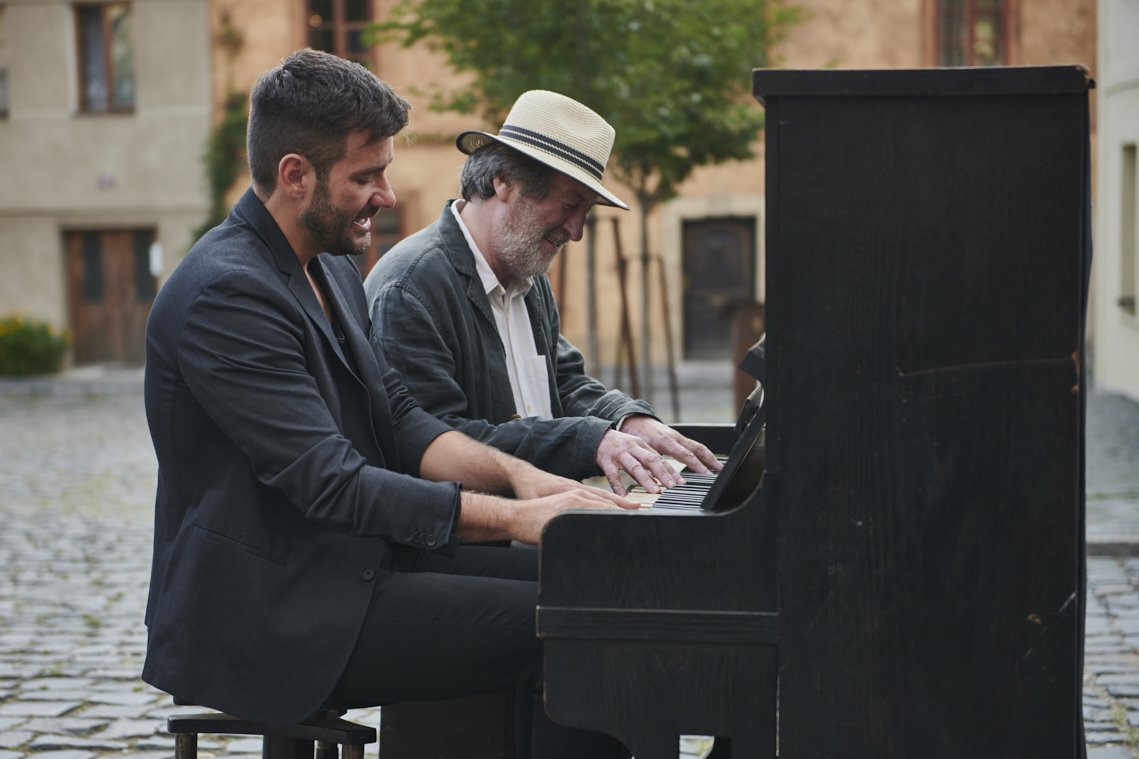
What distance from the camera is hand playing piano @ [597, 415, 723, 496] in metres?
3.17

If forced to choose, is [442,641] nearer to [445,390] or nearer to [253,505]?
[253,505]

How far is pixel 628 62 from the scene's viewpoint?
1273 cm

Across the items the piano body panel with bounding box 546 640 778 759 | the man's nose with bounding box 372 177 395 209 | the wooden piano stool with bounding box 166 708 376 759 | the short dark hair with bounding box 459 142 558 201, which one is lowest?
the wooden piano stool with bounding box 166 708 376 759

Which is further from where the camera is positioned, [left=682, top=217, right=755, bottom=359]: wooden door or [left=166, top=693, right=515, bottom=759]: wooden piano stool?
[left=682, top=217, right=755, bottom=359]: wooden door

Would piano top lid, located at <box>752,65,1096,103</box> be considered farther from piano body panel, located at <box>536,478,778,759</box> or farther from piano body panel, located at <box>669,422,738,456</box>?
piano body panel, located at <box>669,422,738,456</box>

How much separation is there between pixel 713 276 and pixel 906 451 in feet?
70.5

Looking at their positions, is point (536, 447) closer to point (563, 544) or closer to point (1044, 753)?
point (563, 544)

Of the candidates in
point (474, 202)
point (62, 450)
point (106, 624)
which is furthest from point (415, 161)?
point (474, 202)

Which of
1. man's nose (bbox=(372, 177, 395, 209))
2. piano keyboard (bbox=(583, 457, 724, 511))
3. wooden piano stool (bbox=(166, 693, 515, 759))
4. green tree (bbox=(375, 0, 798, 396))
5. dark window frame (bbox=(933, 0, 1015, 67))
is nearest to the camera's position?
piano keyboard (bbox=(583, 457, 724, 511))

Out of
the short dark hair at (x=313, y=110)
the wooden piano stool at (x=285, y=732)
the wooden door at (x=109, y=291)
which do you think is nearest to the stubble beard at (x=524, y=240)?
the short dark hair at (x=313, y=110)

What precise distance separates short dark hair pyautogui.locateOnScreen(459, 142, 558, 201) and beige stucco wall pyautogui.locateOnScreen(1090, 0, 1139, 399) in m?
14.0

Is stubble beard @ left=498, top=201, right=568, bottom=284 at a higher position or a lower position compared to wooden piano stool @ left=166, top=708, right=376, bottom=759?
higher

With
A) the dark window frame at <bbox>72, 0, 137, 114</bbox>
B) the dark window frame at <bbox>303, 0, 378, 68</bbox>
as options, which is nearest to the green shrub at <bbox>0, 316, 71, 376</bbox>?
the dark window frame at <bbox>72, 0, 137, 114</bbox>

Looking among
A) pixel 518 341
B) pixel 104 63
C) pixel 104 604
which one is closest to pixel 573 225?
pixel 518 341
